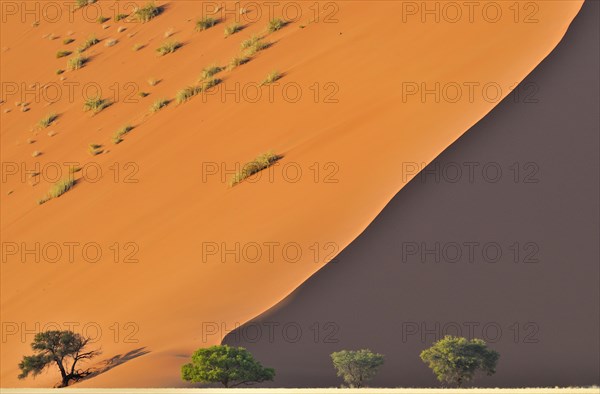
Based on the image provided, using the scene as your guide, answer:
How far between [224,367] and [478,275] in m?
4.83

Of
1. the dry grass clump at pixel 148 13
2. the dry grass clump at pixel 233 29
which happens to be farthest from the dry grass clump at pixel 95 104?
the dry grass clump at pixel 148 13

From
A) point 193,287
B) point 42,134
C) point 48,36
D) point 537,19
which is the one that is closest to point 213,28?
point 42,134

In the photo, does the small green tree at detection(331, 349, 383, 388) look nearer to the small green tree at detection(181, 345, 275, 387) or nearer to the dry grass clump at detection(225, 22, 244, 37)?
the small green tree at detection(181, 345, 275, 387)

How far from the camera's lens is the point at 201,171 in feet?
85.5

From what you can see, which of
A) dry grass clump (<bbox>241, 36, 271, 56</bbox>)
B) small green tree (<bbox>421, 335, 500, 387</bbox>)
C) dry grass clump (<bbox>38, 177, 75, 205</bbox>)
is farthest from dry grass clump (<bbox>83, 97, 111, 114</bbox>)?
small green tree (<bbox>421, 335, 500, 387</bbox>)

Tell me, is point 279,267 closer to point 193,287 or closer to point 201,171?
point 193,287

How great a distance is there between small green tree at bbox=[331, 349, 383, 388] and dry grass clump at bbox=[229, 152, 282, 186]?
6195mm

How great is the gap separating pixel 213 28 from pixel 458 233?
65.2 ft

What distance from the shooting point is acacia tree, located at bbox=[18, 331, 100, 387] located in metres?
20.6

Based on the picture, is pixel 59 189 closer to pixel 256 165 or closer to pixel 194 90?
pixel 194 90

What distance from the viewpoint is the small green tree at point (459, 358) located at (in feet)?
61.2

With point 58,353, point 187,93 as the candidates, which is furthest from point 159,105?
point 58,353

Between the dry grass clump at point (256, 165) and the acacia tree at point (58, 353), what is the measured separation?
521cm

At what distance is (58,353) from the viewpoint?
2064 centimetres
